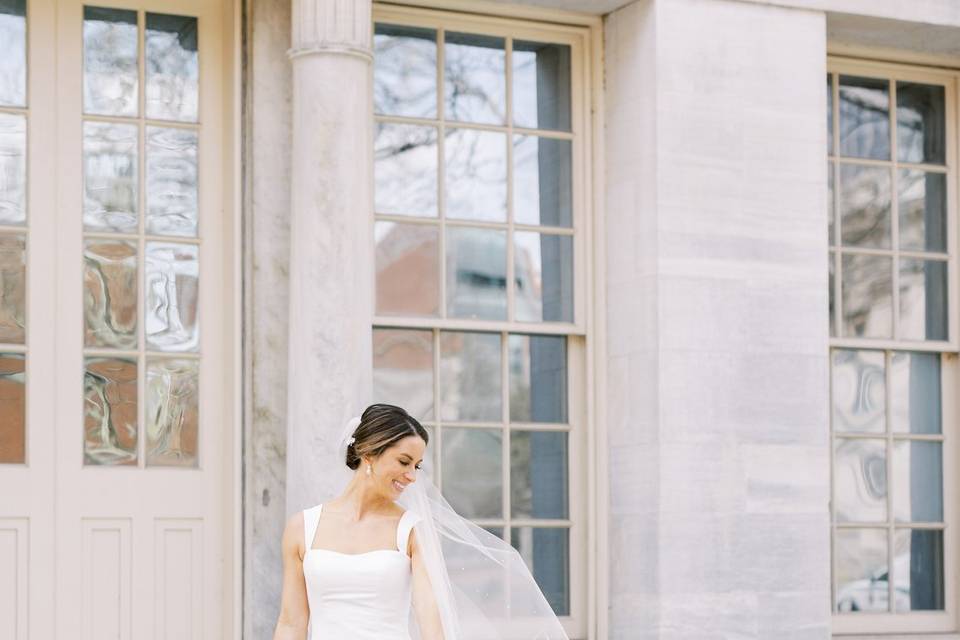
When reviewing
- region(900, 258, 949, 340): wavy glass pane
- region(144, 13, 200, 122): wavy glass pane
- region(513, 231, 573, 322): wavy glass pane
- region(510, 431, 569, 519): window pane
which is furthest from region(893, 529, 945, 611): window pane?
region(144, 13, 200, 122): wavy glass pane

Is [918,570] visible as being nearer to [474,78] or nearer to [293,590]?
[474,78]

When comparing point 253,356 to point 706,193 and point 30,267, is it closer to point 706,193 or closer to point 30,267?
point 30,267

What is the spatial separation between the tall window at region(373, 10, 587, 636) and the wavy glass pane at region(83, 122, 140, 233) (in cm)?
108

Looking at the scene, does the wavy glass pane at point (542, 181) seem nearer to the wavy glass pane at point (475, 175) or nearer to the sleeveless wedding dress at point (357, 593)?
the wavy glass pane at point (475, 175)

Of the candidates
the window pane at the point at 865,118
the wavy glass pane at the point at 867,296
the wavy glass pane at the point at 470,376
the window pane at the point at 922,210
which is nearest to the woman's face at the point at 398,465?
the wavy glass pane at the point at 470,376

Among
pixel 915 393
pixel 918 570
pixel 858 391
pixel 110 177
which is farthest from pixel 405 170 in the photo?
pixel 918 570

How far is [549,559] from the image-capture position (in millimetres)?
8156

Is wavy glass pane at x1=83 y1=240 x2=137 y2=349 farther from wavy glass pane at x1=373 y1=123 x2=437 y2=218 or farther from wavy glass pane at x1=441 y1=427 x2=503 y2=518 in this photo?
wavy glass pane at x1=441 y1=427 x2=503 y2=518

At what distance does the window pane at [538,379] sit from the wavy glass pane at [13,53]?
242 centimetres

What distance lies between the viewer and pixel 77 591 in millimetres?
7258

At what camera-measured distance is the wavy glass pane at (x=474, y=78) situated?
809 centimetres

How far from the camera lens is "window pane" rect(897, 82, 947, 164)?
358 inches

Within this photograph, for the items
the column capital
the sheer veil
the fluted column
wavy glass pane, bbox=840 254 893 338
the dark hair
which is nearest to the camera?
the dark hair

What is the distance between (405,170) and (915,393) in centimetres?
292
